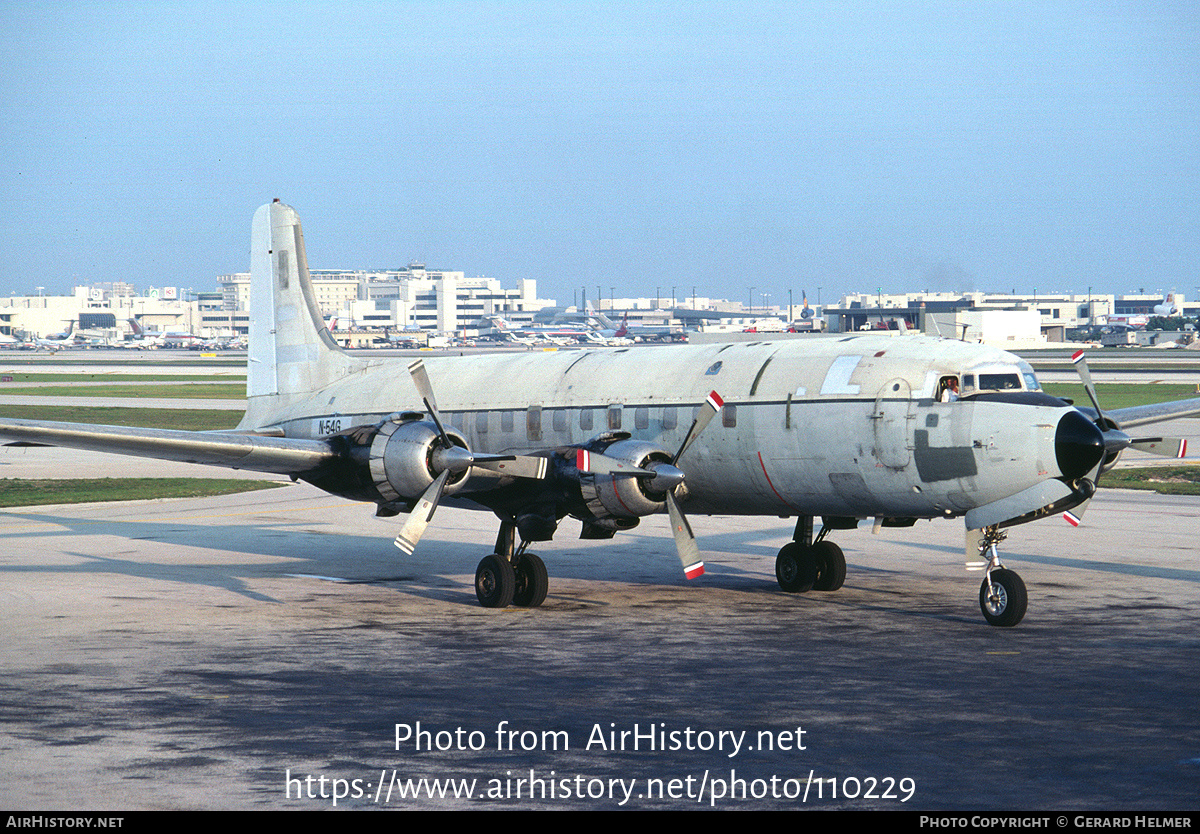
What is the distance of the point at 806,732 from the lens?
12820 millimetres

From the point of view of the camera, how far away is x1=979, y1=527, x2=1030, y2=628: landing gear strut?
18.1 metres

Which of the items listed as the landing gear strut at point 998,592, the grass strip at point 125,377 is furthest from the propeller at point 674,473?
the grass strip at point 125,377

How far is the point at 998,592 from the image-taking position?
18328 mm

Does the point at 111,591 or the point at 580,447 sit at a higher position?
the point at 580,447

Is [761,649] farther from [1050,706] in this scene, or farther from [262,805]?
[262,805]

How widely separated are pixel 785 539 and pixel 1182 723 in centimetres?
1583

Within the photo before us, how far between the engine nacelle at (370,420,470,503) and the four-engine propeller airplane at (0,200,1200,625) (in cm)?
4

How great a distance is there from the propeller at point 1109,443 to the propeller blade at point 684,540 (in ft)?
19.1

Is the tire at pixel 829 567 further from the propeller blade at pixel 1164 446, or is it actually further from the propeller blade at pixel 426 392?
the propeller blade at pixel 426 392

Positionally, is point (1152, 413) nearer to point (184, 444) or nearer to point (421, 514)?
point (421, 514)

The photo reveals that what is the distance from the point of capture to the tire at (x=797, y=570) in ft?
71.8

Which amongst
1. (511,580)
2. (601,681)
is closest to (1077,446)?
(601,681)

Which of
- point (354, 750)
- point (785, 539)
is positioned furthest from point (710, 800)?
point (785, 539)

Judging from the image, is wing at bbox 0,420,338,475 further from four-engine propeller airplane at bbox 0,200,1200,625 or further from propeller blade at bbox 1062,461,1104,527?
propeller blade at bbox 1062,461,1104,527
